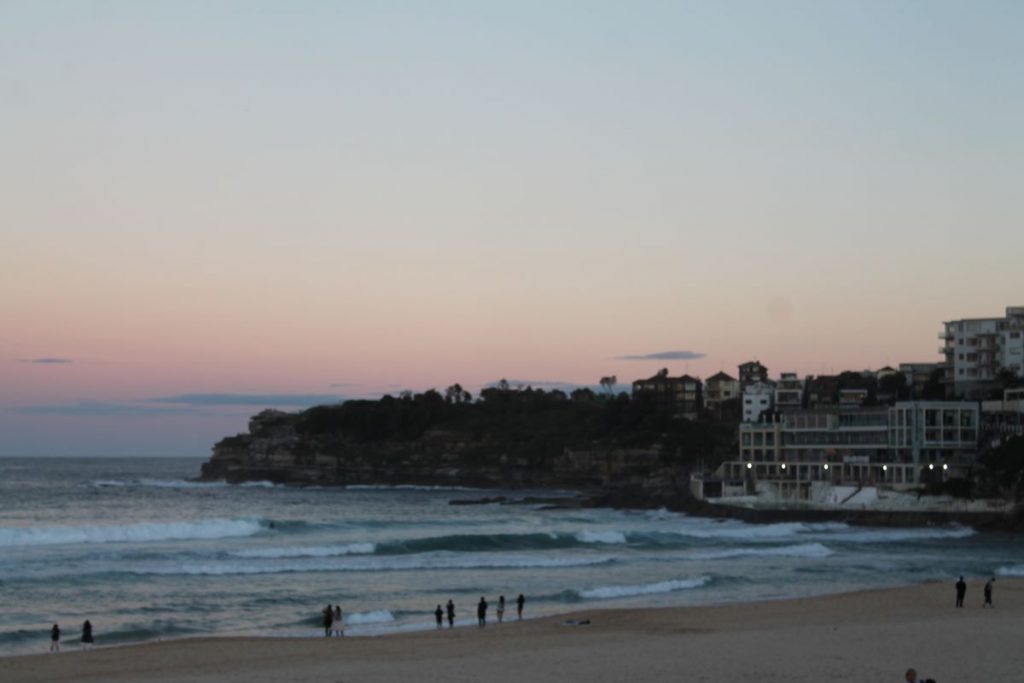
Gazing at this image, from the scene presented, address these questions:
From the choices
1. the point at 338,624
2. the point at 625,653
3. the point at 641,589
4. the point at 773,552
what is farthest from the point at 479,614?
the point at 773,552

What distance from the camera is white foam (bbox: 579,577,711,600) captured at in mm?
37844

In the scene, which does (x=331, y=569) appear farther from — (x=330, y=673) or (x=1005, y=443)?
(x=1005, y=443)

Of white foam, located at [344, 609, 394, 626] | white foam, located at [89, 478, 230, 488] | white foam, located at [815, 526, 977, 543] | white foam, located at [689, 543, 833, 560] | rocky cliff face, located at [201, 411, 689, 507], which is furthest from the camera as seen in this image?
white foam, located at [89, 478, 230, 488]

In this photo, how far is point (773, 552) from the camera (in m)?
52.8

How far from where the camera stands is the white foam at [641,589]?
124 feet

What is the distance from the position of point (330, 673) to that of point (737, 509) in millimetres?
53930

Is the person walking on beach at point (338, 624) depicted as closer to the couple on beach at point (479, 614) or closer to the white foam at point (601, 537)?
the couple on beach at point (479, 614)

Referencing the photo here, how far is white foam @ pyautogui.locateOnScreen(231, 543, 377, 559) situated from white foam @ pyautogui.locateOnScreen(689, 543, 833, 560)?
1393cm

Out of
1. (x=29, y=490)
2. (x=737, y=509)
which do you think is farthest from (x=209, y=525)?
(x=29, y=490)

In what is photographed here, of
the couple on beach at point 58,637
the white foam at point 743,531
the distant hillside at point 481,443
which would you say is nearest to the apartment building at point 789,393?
the distant hillside at point 481,443

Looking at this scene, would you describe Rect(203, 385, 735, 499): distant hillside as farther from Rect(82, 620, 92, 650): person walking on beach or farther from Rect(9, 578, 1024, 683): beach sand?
Rect(82, 620, 92, 650): person walking on beach

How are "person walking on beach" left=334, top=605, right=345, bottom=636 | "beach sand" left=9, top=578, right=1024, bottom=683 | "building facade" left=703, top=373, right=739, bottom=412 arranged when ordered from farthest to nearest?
"building facade" left=703, top=373, right=739, bottom=412 < "person walking on beach" left=334, top=605, right=345, bottom=636 < "beach sand" left=9, top=578, right=1024, bottom=683

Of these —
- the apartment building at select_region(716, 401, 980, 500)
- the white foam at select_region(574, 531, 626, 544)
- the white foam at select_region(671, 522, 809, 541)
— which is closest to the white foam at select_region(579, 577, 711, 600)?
the white foam at select_region(574, 531, 626, 544)

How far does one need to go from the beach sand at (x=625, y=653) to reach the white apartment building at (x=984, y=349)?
7014 centimetres
